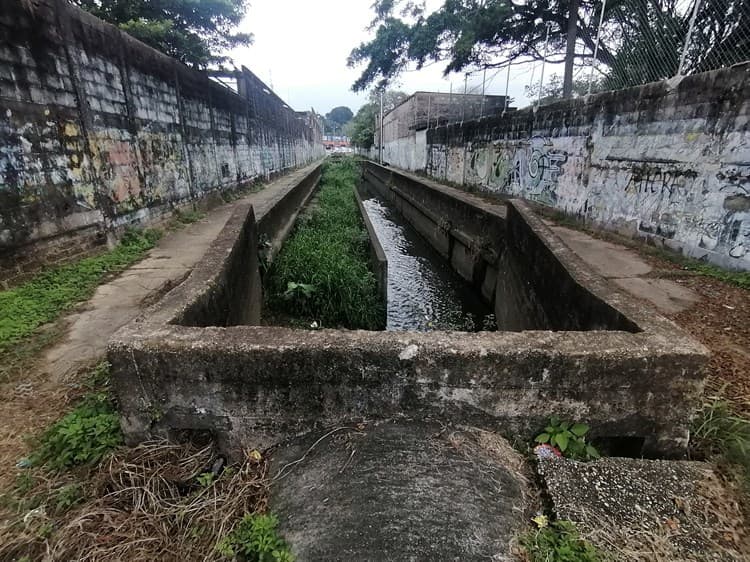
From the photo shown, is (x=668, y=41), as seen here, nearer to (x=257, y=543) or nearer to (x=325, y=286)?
(x=325, y=286)

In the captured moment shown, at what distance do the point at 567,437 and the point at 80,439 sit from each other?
105 inches

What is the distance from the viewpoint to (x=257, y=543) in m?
1.60

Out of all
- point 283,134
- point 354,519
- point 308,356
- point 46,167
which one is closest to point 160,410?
point 308,356

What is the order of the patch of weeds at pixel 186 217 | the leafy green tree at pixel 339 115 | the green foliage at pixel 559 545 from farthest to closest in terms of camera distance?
the leafy green tree at pixel 339 115
the patch of weeds at pixel 186 217
the green foliage at pixel 559 545

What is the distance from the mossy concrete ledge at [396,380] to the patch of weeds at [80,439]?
0.17 metres

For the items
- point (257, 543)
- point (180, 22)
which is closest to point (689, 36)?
point (257, 543)

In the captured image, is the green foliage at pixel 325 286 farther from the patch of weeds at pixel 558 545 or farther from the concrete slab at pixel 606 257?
the patch of weeds at pixel 558 545

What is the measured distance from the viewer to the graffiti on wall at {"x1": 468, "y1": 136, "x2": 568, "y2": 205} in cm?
892

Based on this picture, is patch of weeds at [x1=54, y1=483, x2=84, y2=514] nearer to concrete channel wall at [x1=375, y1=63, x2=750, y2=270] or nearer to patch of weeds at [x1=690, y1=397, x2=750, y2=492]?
patch of weeds at [x1=690, y1=397, x2=750, y2=492]

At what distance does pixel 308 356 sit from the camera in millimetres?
1991

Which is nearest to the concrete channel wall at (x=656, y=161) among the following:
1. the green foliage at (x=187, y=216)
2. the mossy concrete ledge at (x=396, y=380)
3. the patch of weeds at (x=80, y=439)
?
the mossy concrete ledge at (x=396, y=380)

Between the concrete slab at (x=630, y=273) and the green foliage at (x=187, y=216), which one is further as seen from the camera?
the green foliage at (x=187, y=216)

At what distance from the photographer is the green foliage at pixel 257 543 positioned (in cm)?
156

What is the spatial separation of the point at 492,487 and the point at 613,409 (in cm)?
79
